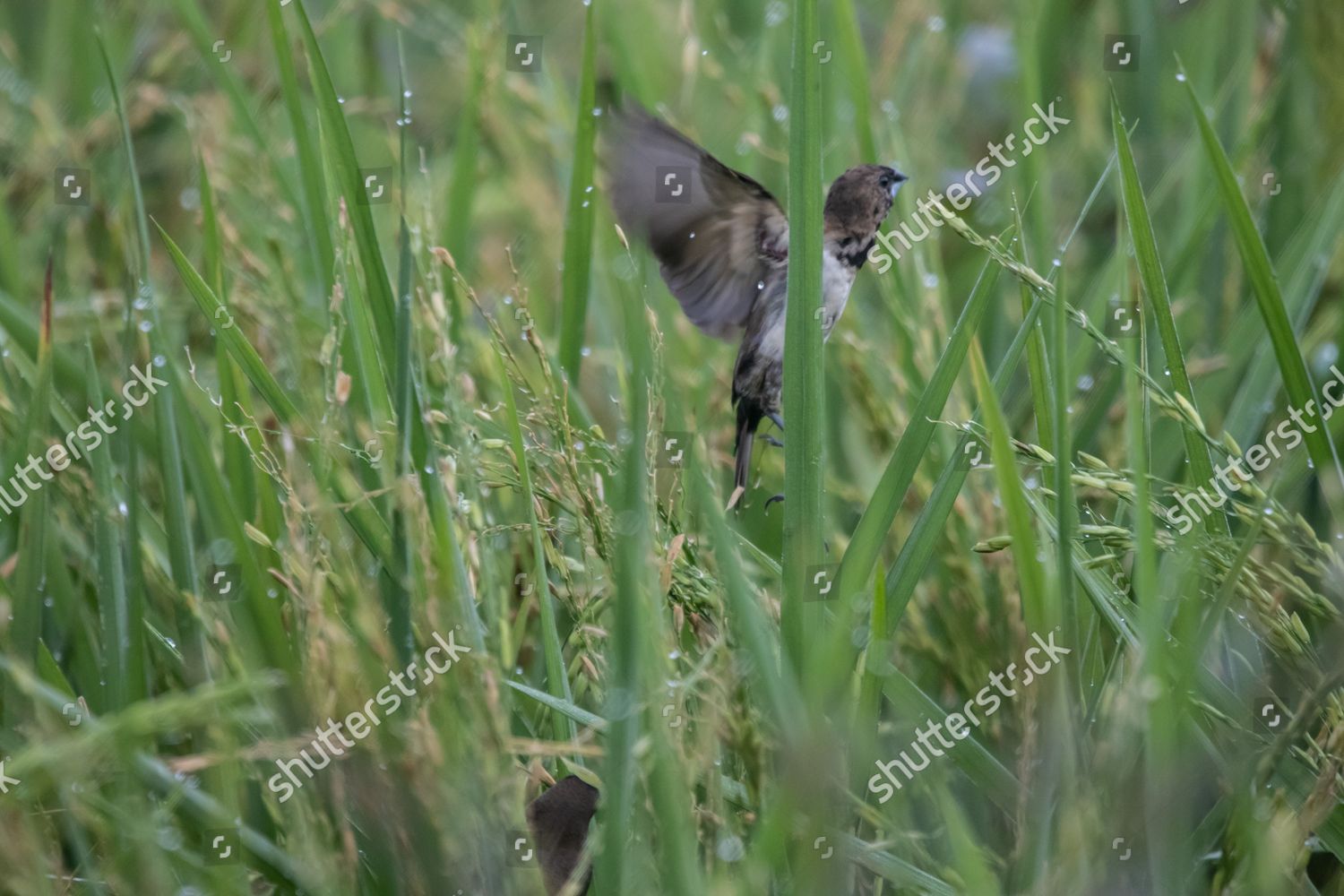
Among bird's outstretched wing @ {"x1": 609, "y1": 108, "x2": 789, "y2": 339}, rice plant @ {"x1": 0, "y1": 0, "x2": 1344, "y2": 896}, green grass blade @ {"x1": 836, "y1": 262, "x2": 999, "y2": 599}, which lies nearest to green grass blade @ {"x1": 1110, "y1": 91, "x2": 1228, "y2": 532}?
rice plant @ {"x1": 0, "y1": 0, "x2": 1344, "y2": 896}

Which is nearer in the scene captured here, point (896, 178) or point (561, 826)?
point (561, 826)

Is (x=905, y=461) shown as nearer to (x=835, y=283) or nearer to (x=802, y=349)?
(x=802, y=349)

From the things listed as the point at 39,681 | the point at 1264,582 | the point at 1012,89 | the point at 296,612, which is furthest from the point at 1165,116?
the point at 39,681

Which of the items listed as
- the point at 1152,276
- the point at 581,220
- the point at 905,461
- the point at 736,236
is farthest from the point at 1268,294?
the point at 581,220

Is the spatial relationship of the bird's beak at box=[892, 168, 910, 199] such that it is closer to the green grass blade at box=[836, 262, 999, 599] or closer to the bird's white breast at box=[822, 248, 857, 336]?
the bird's white breast at box=[822, 248, 857, 336]

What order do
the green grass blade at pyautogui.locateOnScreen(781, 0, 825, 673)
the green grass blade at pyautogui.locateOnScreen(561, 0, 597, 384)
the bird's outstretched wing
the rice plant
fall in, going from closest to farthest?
the rice plant, the green grass blade at pyautogui.locateOnScreen(781, 0, 825, 673), the bird's outstretched wing, the green grass blade at pyautogui.locateOnScreen(561, 0, 597, 384)

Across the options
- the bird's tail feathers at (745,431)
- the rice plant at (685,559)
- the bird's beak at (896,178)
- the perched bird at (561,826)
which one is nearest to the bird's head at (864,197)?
the bird's beak at (896,178)
